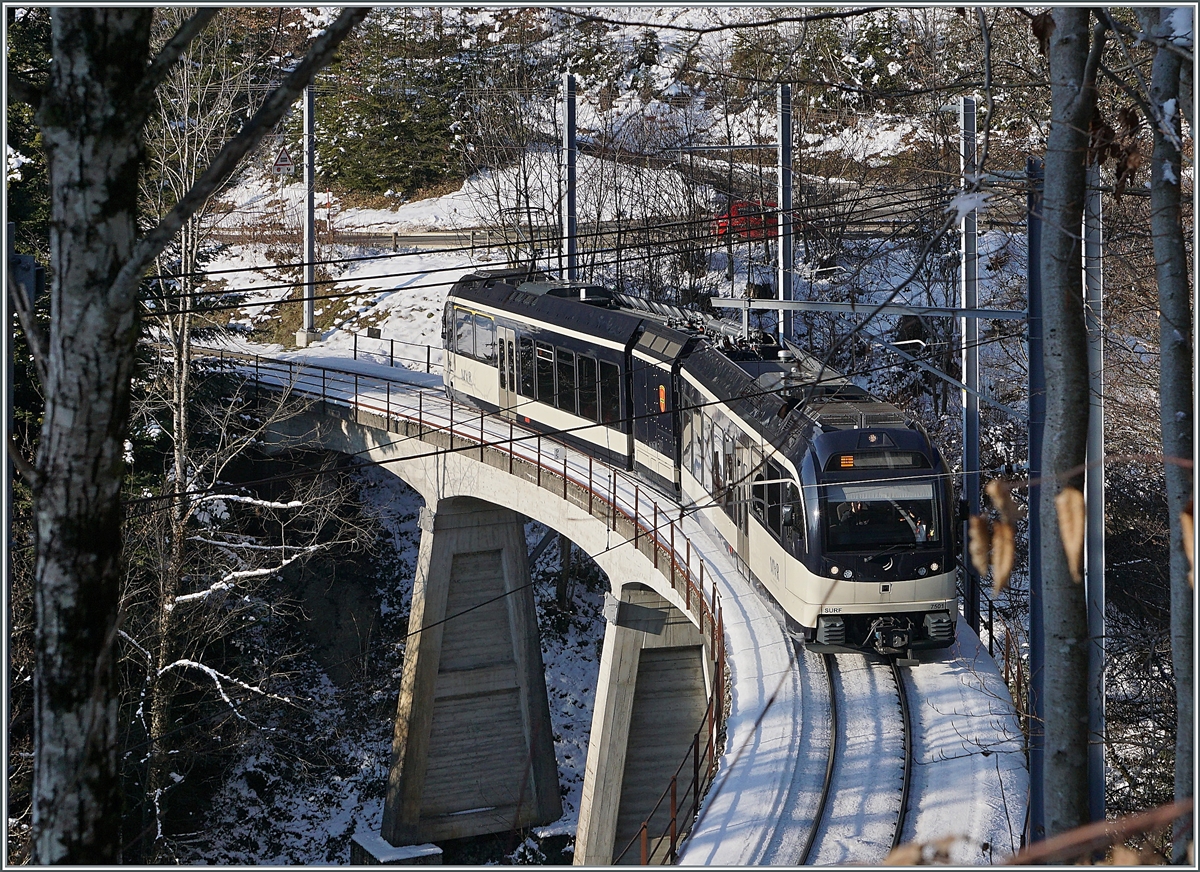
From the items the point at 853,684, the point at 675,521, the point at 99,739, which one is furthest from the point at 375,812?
the point at 99,739

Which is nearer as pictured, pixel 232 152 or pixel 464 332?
pixel 232 152

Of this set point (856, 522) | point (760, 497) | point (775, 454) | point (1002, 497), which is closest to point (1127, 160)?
point (1002, 497)

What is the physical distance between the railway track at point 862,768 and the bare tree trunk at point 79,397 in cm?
789

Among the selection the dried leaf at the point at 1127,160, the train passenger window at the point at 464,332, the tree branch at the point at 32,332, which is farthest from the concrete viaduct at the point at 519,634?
the tree branch at the point at 32,332

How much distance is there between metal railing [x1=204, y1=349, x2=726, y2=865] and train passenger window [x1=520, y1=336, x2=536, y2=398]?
0.91 metres

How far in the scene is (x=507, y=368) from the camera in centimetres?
2475

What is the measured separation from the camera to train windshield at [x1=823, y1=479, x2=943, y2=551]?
1402 centimetres

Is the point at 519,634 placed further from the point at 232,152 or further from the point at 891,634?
the point at 232,152

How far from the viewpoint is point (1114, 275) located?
23078mm

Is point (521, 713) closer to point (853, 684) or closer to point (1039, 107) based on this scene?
point (853, 684)

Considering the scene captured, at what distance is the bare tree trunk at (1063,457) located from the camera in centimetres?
694

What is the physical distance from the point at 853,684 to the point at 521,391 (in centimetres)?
1119

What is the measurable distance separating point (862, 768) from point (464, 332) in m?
16.4

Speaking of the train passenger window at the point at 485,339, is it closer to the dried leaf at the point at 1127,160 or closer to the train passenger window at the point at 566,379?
the train passenger window at the point at 566,379
